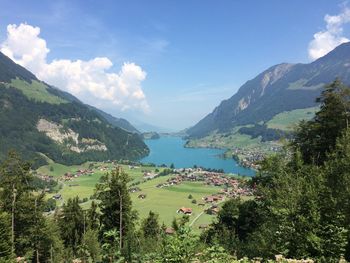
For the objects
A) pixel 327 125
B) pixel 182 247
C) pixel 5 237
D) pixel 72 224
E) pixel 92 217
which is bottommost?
pixel 72 224

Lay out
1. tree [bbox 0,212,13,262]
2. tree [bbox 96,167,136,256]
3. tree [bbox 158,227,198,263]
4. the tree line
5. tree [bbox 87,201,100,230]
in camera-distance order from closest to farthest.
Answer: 1. tree [bbox 158,227,198,263]
2. the tree line
3. tree [bbox 0,212,13,262]
4. tree [bbox 96,167,136,256]
5. tree [bbox 87,201,100,230]

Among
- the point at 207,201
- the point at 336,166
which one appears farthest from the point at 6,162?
the point at 207,201

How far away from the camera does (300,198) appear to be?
1773 cm

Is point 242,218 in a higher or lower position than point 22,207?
lower

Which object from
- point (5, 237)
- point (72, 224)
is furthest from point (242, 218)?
point (5, 237)

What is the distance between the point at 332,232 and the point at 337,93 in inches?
1262

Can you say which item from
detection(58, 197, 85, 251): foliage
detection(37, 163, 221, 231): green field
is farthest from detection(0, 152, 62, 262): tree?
detection(37, 163, 221, 231): green field

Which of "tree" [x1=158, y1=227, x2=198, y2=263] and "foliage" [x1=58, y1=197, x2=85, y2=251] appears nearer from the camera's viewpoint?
"tree" [x1=158, y1=227, x2=198, y2=263]

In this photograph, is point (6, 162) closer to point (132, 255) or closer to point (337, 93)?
point (132, 255)

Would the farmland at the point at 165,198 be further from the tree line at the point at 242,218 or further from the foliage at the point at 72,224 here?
the tree line at the point at 242,218

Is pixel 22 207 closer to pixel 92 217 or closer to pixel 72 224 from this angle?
pixel 72 224

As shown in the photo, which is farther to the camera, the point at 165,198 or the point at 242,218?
the point at 165,198

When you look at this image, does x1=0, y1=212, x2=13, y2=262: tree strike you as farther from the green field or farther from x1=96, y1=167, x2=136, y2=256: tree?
the green field

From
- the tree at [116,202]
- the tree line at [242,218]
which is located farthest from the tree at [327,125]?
the tree at [116,202]
